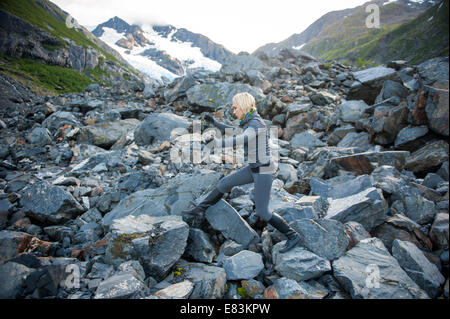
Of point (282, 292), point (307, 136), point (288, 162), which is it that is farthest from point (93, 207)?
point (307, 136)

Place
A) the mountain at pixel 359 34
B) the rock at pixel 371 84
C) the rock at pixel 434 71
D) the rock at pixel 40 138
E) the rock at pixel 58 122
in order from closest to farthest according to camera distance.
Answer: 1. the rock at pixel 434 71
2. the rock at pixel 40 138
3. the rock at pixel 371 84
4. the rock at pixel 58 122
5. the mountain at pixel 359 34

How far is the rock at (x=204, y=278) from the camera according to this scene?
3020mm

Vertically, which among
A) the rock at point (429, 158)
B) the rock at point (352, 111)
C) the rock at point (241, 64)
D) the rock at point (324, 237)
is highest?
the rock at point (241, 64)

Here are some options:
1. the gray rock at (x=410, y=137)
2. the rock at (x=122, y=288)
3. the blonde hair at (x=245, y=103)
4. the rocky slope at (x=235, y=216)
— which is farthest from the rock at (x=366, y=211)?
the gray rock at (x=410, y=137)

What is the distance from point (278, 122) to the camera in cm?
1208

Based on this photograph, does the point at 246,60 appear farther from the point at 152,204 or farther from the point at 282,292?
the point at 282,292

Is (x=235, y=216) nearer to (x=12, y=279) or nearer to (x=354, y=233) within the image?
(x=354, y=233)

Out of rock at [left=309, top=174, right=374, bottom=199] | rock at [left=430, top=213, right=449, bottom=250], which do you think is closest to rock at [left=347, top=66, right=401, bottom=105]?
rock at [left=309, top=174, right=374, bottom=199]

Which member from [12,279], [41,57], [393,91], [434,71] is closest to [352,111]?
[393,91]

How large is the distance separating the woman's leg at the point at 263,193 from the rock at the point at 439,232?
2964mm

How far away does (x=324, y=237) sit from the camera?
3576 millimetres

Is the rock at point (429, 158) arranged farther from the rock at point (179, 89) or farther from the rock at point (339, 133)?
the rock at point (179, 89)

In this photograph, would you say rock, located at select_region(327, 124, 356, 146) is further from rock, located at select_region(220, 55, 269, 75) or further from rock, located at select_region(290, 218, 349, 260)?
rock, located at select_region(220, 55, 269, 75)

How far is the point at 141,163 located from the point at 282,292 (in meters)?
7.12
